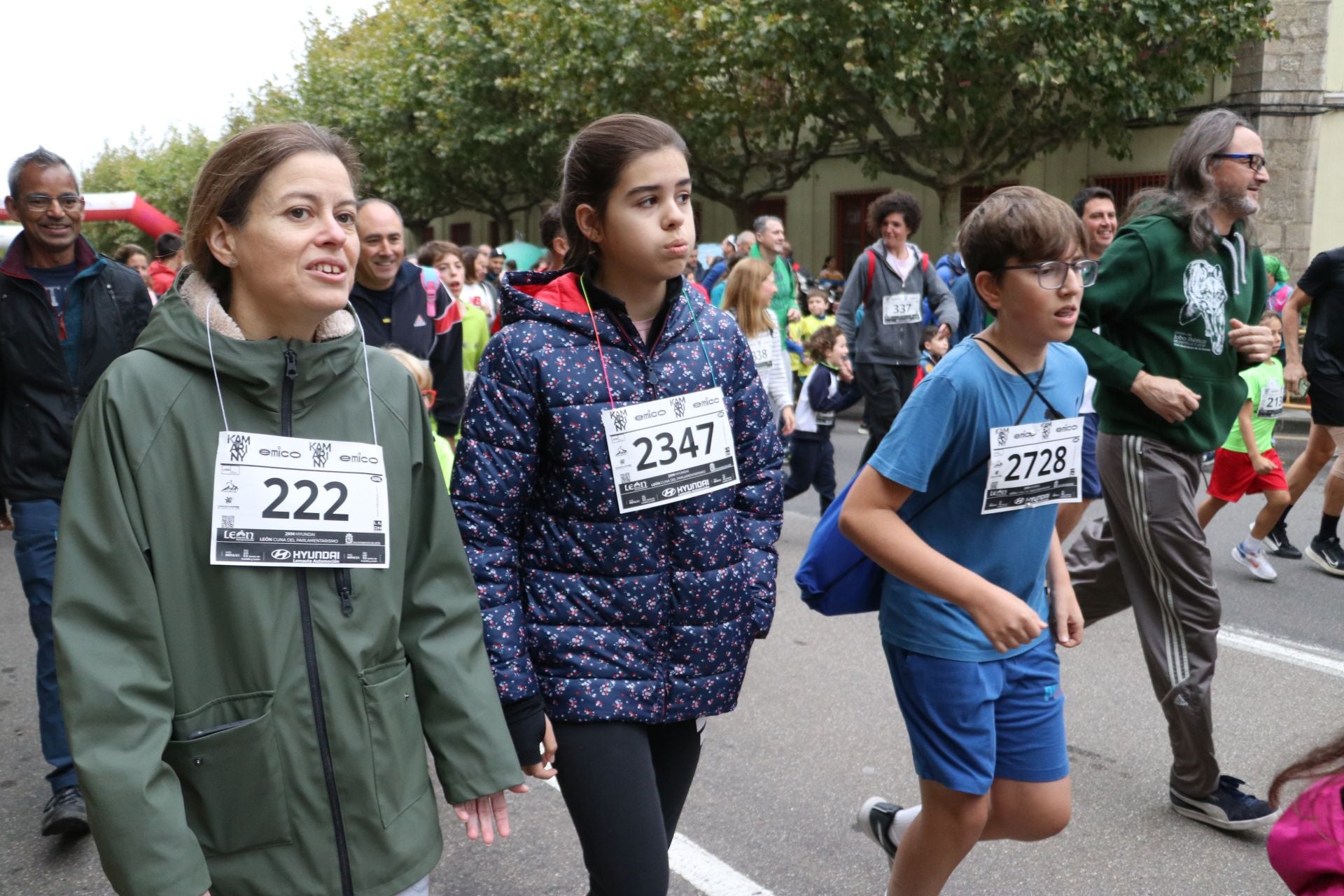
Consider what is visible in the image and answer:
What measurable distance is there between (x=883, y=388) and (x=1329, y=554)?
9.66ft

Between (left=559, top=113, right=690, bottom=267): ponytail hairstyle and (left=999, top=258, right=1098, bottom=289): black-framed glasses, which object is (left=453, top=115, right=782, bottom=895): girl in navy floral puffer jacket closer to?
(left=559, top=113, right=690, bottom=267): ponytail hairstyle

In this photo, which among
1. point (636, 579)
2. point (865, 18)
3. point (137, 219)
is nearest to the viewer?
point (636, 579)

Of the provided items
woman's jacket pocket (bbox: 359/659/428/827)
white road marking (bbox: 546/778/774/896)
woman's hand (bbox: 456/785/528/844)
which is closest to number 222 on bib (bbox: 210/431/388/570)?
woman's jacket pocket (bbox: 359/659/428/827)

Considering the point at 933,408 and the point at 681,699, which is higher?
the point at 933,408

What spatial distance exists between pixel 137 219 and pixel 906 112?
20109 mm

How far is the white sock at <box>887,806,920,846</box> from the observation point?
3.16 meters

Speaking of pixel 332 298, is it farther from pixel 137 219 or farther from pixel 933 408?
pixel 137 219

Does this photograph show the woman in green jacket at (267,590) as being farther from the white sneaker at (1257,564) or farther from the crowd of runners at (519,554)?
the white sneaker at (1257,564)

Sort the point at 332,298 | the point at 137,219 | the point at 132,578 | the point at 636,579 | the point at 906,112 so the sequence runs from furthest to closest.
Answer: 1. the point at 137,219
2. the point at 906,112
3. the point at 636,579
4. the point at 332,298
5. the point at 132,578

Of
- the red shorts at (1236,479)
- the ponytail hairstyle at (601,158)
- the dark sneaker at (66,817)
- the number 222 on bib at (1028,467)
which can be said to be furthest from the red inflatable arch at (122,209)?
the number 222 on bib at (1028,467)

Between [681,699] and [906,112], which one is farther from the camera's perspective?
[906,112]

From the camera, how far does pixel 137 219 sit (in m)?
30.8

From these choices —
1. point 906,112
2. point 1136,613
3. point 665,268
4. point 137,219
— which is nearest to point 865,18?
point 906,112

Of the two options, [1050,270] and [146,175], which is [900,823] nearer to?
[1050,270]
